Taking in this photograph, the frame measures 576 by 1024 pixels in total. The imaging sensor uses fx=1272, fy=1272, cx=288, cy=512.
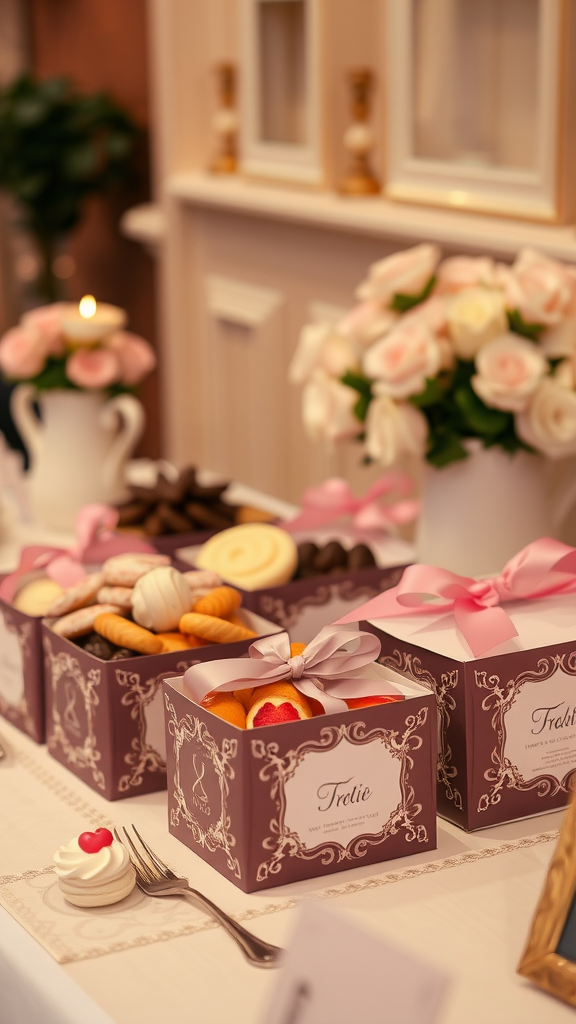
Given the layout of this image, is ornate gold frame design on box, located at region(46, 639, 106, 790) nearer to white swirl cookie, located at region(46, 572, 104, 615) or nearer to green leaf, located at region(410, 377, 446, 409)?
white swirl cookie, located at region(46, 572, 104, 615)

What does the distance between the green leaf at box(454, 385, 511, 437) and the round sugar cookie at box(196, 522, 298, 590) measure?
9.3 inches

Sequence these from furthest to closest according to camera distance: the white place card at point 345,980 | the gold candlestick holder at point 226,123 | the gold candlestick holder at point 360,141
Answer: the gold candlestick holder at point 226,123 → the gold candlestick holder at point 360,141 → the white place card at point 345,980

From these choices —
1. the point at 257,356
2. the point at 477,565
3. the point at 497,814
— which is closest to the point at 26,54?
the point at 257,356

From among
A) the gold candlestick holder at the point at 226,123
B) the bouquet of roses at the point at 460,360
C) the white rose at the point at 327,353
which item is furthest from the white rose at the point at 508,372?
the gold candlestick holder at the point at 226,123

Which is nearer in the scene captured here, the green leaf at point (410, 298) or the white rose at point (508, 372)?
the white rose at point (508, 372)

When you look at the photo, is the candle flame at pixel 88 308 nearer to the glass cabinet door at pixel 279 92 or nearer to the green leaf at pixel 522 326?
the glass cabinet door at pixel 279 92

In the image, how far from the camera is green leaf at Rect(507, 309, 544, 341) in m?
1.36

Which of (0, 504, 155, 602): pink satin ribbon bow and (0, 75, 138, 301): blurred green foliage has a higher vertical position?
(0, 75, 138, 301): blurred green foliage

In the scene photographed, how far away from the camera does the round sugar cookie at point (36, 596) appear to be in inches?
48.7

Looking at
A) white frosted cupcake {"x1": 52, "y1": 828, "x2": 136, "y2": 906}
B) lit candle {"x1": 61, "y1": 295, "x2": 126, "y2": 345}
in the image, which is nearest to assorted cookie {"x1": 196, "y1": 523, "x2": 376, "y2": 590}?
white frosted cupcake {"x1": 52, "y1": 828, "x2": 136, "y2": 906}

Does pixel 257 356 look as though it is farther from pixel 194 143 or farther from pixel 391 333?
pixel 391 333

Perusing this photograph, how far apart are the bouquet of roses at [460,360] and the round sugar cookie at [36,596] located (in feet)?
1.29

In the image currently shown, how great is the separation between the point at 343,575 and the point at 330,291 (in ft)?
3.34

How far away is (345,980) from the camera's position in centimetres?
67
